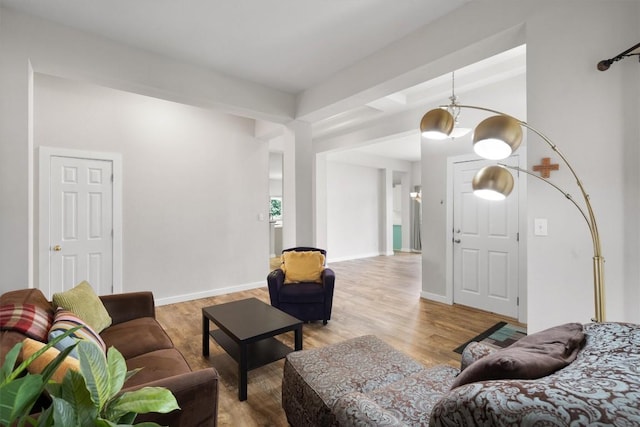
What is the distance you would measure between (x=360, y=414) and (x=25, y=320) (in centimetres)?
156

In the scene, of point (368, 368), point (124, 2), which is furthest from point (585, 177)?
point (124, 2)

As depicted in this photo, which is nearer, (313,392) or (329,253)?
(313,392)

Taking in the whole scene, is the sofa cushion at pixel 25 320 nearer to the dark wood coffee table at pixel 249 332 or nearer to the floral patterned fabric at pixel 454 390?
the dark wood coffee table at pixel 249 332

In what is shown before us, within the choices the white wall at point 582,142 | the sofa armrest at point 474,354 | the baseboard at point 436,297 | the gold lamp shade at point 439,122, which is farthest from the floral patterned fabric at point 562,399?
the baseboard at point 436,297

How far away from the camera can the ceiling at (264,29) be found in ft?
7.47

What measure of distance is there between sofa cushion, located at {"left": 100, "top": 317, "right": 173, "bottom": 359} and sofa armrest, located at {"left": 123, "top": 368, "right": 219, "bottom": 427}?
83 cm

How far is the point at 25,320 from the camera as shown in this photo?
4.58 ft

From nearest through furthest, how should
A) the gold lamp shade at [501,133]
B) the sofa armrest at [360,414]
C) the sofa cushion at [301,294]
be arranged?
1. the sofa armrest at [360,414]
2. the gold lamp shade at [501,133]
3. the sofa cushion at [301,294]

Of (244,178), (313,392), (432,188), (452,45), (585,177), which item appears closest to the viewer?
(313,392)

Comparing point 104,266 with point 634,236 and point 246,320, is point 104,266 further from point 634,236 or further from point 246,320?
point 634,236

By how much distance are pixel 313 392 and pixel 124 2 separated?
290 cm

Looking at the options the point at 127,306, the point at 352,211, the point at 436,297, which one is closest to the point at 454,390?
the point at 127,306

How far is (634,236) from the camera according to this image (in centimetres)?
163

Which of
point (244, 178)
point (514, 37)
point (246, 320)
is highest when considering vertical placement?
point (514, 37)
